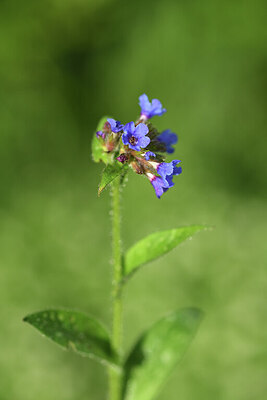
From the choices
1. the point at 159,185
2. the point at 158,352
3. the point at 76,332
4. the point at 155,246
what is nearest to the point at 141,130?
the point at 159,185

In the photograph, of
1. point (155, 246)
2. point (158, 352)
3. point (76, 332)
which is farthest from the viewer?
point (158, 352)

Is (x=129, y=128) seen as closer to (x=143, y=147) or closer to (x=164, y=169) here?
(x=143, y=147)

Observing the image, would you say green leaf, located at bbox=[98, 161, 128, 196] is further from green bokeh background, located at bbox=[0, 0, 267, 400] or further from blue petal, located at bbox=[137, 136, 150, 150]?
green bokeh background, located at bbox=[0, 0, 267, 400]

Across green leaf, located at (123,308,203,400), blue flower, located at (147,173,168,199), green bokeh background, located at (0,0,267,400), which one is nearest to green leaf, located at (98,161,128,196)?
blue flower, located at (147,173,168,199)

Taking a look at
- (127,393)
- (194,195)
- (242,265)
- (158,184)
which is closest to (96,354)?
(127,393)

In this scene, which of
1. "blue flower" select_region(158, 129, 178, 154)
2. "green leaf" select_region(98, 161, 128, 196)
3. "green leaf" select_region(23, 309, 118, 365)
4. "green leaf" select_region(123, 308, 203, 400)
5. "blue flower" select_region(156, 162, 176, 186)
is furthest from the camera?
"green leaf" select_region(123, 308, 203, 400)
